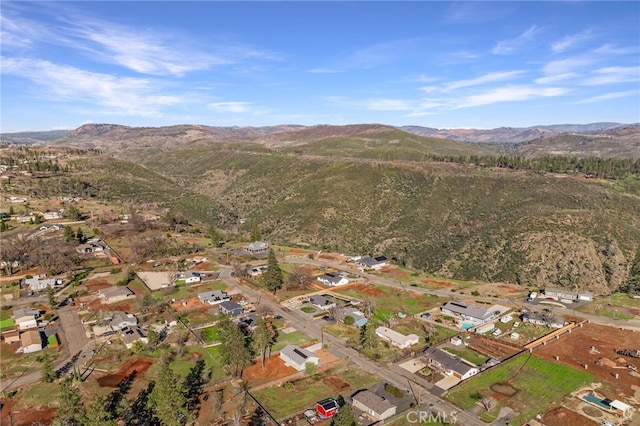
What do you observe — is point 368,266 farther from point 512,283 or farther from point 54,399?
point 54,399

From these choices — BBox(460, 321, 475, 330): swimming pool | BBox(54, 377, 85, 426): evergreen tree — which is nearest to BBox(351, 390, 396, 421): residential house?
BBox(460, 321, 475, 330): swimming pool

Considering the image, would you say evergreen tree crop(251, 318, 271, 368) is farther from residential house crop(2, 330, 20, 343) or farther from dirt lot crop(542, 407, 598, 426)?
residential house crop(2, 330, 20, 343)

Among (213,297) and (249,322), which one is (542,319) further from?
(213,297)

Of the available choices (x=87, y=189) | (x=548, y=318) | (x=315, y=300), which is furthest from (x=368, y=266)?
(x=87, y=189)

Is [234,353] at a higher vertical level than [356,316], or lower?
higher

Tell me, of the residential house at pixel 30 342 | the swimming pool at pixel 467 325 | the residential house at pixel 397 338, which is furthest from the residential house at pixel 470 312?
the residential house at pixel 30 342

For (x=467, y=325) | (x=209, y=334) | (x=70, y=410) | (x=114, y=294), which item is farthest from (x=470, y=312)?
(x=114, y=294)

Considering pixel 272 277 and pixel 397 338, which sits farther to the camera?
pixel 272 277
